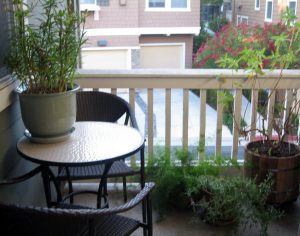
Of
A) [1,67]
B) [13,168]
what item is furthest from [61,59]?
[13,168]

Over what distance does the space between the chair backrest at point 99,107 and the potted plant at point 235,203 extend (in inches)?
26.9

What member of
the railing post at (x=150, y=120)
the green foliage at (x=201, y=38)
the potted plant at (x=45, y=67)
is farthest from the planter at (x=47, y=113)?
the green foliage at (x=201, y=38)

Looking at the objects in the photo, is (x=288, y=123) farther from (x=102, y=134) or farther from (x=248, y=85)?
(x=102, y=134)

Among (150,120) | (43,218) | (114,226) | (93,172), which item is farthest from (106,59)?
(43,218)

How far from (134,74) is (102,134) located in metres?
0.88

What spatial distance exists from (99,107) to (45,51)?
883 mm

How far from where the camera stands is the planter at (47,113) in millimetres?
1776

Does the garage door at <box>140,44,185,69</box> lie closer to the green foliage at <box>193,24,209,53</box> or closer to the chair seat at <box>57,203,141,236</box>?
the green foliage at <box>193,24,209,53</box>

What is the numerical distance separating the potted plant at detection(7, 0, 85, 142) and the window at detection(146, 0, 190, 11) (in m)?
0.92

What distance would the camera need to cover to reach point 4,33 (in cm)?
192

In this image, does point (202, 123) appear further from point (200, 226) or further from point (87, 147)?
point (87, 147)

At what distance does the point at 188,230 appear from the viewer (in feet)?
8.20

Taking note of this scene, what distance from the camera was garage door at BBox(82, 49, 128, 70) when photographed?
285 centimetres

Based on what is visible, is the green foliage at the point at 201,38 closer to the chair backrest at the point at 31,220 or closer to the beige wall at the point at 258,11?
the beige wall at the point at 258,11
